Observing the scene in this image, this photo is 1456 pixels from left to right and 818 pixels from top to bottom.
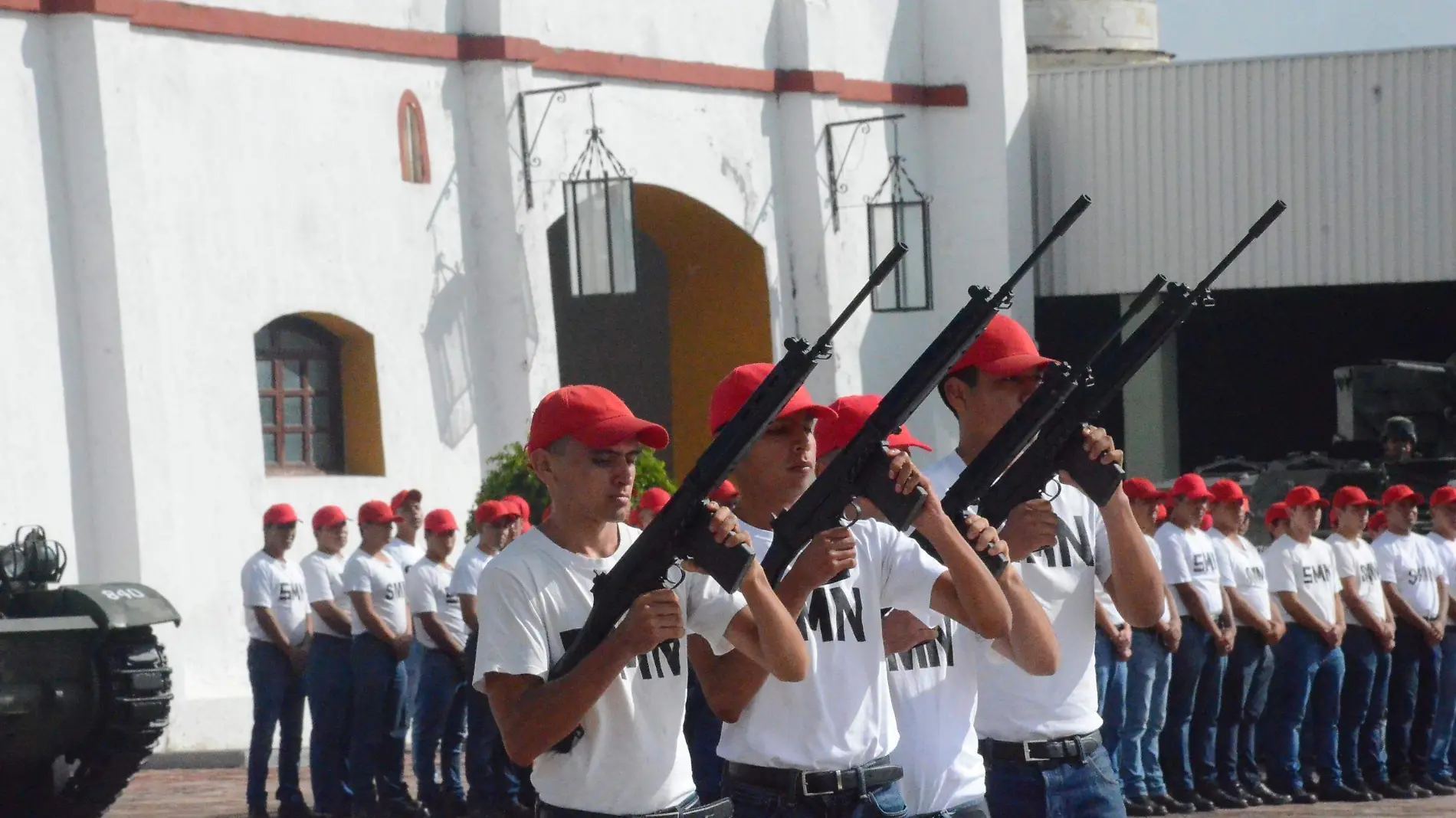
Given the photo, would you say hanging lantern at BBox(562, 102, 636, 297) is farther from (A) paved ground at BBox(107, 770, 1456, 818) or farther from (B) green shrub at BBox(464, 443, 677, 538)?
(A) paved ground at BBox(107, 770, 1456, 818)

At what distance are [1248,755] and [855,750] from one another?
28.8 ft

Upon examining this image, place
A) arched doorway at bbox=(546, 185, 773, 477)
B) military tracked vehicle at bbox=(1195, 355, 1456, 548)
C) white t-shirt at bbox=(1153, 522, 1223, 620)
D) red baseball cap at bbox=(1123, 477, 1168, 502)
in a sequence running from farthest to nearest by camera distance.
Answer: arched doorway at bbox=(546, 185, 773, 477), military tracked vehicle at bbox=(1195, 355, 1456, 548), red baseball cap at bbox=(1123, 477, 1168, 502), white t-shirt at bbox=(1153, 522, 1223, 620)

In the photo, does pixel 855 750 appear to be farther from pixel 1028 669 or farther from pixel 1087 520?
pixel 1087 520

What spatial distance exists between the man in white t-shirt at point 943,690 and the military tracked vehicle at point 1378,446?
1242 cm

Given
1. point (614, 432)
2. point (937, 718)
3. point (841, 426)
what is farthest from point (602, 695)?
point (841, 426)

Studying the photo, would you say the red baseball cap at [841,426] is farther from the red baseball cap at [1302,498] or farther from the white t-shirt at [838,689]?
the red baseball cap at [1302,498]

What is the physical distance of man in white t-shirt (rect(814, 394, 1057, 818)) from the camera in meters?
6.02

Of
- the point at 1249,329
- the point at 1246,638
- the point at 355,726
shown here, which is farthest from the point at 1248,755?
the point at 1249,329

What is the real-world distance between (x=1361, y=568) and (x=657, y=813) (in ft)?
33.0

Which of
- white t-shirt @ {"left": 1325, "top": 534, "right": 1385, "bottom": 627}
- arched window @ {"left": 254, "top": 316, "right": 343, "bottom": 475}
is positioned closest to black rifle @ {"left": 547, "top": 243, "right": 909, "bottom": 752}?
white t-shirt @ {"left": 1325, "top": 534, "right": 1385, "bottom": 627}

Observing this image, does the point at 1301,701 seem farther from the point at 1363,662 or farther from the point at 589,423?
the point at 589,423

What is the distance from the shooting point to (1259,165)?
25.6m

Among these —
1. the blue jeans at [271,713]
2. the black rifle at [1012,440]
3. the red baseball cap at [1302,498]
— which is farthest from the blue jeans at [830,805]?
the red baseball cap at [1302,498]

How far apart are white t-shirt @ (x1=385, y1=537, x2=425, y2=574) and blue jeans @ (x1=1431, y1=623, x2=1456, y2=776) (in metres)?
6.17
